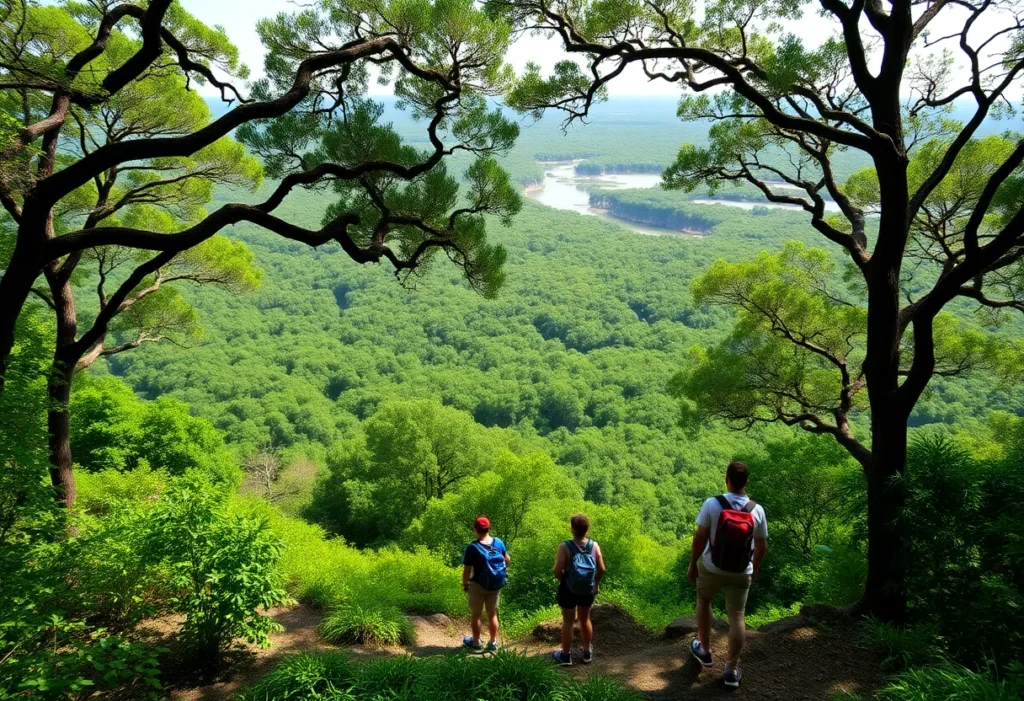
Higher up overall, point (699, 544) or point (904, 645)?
point (699, 544)

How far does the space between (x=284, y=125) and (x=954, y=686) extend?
296 inches

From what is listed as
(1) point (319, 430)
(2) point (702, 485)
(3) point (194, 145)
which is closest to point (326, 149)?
(3) point (194, 145)

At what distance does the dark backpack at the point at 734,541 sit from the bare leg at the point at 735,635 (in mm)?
323

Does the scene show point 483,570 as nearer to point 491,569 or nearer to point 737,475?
point 491,569

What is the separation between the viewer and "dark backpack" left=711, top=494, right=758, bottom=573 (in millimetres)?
3492

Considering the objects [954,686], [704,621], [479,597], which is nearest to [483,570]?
[479,597]

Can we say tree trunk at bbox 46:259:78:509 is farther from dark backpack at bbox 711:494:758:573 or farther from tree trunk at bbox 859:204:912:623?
tree trunk at bbox 859:204:912:623

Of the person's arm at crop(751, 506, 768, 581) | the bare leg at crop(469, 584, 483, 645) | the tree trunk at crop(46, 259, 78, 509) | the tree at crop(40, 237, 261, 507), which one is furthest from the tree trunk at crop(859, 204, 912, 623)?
the tree trunk at crop(46, 259, 78, 509)

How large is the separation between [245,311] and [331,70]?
7197 cm

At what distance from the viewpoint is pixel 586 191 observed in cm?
14162

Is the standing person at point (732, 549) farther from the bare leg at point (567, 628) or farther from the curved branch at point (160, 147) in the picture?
the curved branch at point (160, 147)

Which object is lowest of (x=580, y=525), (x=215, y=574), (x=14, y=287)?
(x=215, y=574)

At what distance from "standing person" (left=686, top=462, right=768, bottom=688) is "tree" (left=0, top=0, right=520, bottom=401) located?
3771mm

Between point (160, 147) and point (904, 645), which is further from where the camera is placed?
point (160, 147)
